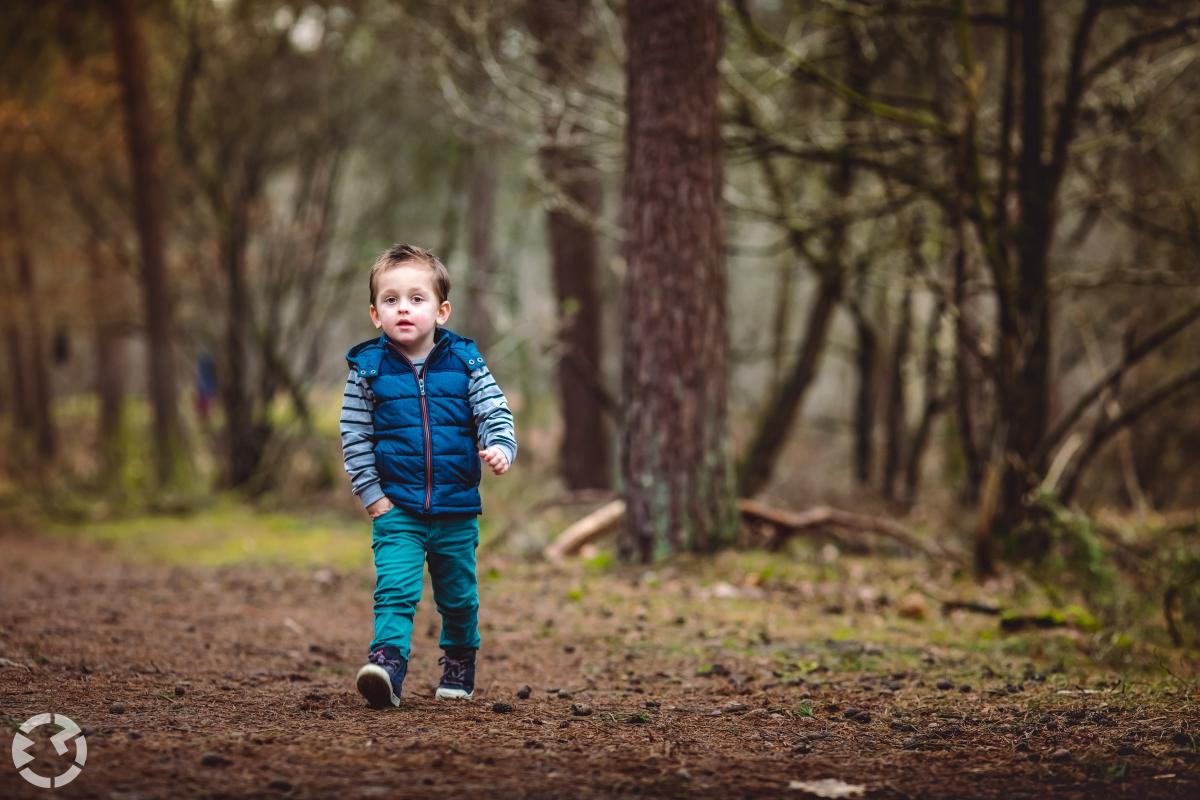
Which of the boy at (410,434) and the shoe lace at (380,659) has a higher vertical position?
the boy at (410,434)

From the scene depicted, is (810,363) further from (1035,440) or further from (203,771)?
(203,771)

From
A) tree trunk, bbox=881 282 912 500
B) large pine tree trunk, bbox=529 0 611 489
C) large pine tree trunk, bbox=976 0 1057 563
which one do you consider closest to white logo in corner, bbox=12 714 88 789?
large pine tree trunk, bbox=976 0 1057 563

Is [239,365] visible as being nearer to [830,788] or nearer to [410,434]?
[410,434]

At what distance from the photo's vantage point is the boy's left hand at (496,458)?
3549 mm

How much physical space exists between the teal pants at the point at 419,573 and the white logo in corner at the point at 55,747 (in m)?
0.98

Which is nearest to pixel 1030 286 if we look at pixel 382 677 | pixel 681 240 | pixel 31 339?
pixel 681 240

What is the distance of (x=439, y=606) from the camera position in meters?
3.97

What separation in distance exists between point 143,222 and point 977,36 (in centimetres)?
1030

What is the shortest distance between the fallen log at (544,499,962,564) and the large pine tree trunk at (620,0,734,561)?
70 centimetres

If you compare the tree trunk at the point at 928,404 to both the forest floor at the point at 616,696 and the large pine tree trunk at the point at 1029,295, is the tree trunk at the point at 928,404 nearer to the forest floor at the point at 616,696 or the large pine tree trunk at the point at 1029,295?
the large pine tree trunk at the point at 1029,295

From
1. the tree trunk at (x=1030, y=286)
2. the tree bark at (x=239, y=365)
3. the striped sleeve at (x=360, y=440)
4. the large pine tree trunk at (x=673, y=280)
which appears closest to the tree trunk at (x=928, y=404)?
the tree trunk at (x=1030, y=286)

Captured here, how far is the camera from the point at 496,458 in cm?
359

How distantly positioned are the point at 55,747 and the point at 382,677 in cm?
108

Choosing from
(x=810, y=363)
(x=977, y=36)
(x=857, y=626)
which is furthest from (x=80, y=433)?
(x=857, y=626)
